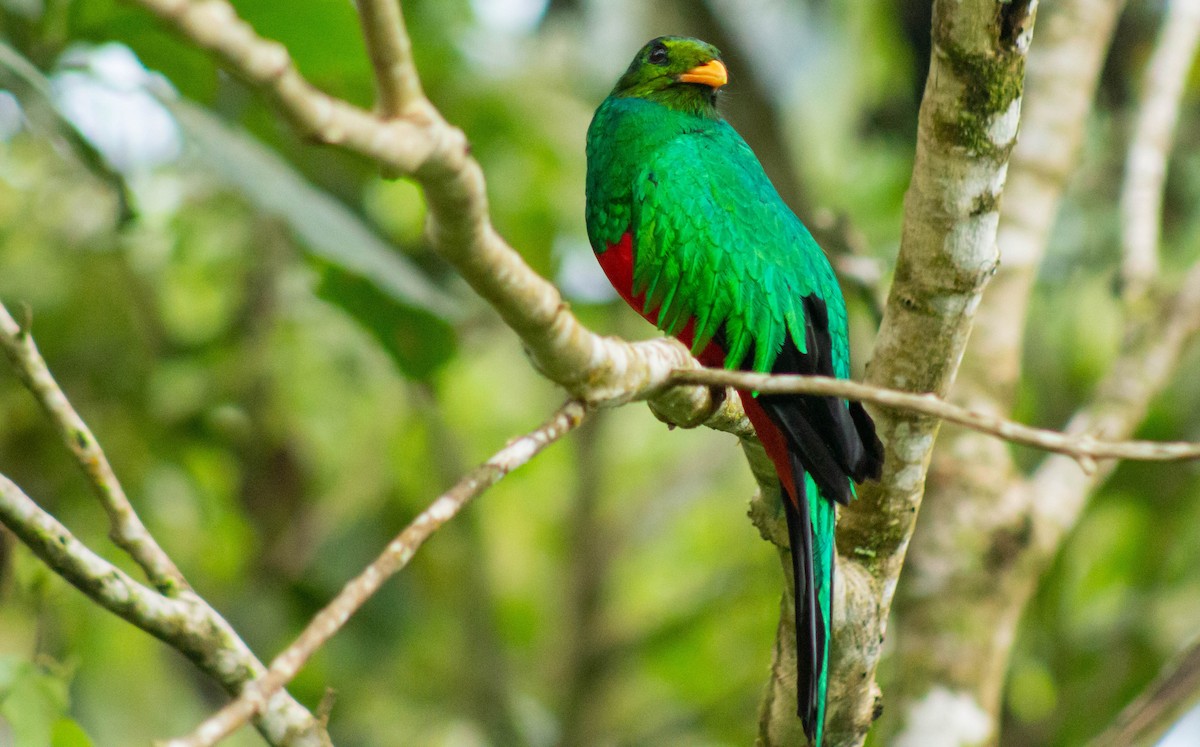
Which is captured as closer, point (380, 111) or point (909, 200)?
point (380, 111)

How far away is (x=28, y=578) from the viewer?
7.47 feet

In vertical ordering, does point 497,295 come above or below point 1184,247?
below

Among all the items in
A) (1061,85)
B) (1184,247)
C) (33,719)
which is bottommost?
(33,719)

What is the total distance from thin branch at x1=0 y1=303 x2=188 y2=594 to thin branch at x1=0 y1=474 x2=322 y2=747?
0.25 ft

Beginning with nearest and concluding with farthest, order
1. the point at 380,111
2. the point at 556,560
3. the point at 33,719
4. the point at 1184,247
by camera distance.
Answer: the point at 380,111
the point at 33,719
the point at 1184,247
the point at 556,560

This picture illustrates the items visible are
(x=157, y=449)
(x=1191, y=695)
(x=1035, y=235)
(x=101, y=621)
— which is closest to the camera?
(x=1191, y=695)

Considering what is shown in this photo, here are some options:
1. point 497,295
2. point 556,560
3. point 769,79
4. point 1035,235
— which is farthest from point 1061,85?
point 556,560

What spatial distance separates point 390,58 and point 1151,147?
3.45m

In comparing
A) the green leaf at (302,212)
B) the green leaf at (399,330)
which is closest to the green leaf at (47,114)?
the green leaf at (302,212)

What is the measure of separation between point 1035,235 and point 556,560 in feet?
12.5

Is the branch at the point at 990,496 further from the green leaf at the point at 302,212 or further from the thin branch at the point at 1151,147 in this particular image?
the green leaf at the point at 302,212

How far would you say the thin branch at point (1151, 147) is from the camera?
3.77 metres

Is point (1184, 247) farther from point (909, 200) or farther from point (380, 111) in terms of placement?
point (380, 111)

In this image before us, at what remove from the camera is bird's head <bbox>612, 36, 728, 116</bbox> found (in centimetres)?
310
